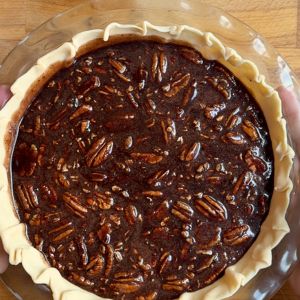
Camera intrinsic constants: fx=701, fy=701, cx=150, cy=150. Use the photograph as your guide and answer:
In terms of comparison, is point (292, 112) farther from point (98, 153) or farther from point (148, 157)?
point (98, 153)

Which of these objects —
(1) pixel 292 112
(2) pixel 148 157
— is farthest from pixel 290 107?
(2) pixel 148 157

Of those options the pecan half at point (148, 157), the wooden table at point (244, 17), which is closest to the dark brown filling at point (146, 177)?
the pecan half at point (148, 157)

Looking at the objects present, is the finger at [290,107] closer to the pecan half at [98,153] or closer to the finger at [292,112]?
the finger at [292,112]

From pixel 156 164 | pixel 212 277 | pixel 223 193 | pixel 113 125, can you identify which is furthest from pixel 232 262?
pixel 113 125

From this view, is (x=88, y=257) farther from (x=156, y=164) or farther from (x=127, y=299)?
(x=156, y=164)

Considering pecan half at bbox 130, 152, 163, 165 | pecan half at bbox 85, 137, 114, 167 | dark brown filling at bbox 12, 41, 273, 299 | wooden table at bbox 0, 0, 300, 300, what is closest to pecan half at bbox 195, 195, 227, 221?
dark brown filling at bbox 12, 41, 273, 299

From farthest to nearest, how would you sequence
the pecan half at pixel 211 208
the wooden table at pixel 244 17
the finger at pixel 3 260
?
the wooden table at pixel 244 17
the finger at pixel 3 260
the pecan half at pixel 211 208

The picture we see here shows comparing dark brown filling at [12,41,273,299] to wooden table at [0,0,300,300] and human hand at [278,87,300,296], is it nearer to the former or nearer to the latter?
human hand at [278,87,300,296]
